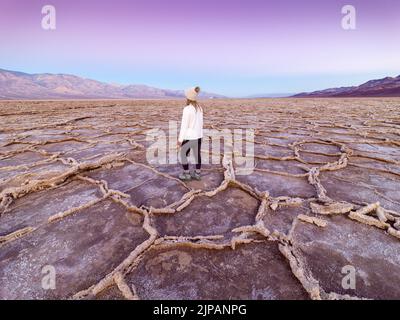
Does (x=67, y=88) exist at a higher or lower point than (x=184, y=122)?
higher

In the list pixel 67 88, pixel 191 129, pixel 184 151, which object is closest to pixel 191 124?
pixel 191 129

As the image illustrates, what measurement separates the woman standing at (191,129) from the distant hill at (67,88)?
9594 centimetres

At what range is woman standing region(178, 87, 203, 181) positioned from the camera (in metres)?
2.61

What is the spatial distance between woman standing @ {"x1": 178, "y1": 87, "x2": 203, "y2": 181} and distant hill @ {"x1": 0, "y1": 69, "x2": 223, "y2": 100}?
95.9 meters

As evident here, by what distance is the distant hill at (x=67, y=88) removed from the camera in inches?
3561

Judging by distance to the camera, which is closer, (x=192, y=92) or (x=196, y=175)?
(x=192, y=92)

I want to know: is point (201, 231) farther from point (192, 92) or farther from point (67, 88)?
point (67, 88)

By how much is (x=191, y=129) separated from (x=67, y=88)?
130 metres

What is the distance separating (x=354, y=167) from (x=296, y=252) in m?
2.31

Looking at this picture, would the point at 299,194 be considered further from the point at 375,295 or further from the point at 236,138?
the point at 236,138

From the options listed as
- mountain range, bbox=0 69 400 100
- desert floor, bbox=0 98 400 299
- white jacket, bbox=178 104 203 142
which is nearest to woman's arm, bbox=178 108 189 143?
white jacket, bbox=178 104 203 142

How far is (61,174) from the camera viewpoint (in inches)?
112

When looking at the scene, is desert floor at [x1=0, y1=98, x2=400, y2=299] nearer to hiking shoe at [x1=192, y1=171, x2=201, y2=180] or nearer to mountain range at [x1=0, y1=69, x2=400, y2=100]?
hiking shoe at [x1=192, y1=171, x2=201, y2=180]

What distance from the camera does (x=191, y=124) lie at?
2.67 meters
